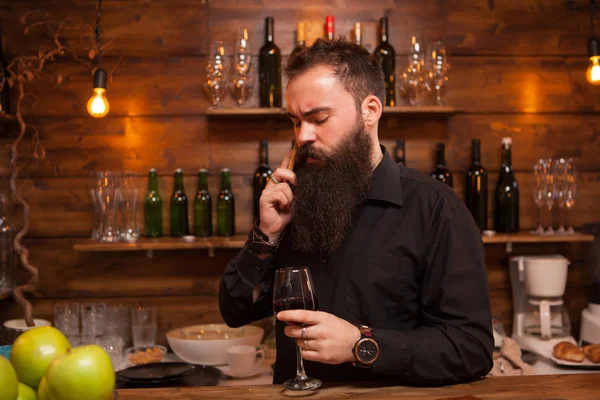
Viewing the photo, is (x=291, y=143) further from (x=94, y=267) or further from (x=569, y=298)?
(x=569, y=298)

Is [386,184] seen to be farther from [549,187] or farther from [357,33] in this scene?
[549,187]

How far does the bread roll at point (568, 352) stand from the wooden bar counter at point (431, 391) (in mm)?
1294

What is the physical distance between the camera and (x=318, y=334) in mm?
1314

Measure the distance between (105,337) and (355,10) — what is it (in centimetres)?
→ 173

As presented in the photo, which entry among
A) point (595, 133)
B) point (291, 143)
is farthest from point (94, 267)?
point (595, 133)

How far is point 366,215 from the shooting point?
1.73 m

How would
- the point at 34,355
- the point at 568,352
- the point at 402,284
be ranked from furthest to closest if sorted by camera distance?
the point at 568,352 < the point at 402,284 < the point at 34,355

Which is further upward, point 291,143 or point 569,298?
point 291,143

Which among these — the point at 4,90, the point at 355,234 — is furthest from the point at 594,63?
the point at 4,90

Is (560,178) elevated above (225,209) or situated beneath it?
elevated above

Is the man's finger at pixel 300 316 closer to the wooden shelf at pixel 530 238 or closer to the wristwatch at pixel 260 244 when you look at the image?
the wristwatch at pixel 260 244

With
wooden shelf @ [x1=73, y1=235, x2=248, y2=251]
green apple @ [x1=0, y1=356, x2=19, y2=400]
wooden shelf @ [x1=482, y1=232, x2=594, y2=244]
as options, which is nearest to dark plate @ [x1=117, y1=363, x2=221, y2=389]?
wooden shelf @ [x1=73, y1=235, x2=248, y2=251]

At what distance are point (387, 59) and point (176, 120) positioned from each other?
95 centimetres

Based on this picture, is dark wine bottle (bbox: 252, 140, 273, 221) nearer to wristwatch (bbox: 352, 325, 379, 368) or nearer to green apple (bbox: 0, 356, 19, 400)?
wristwatch (bbox: 352, 325, 379, 368)
